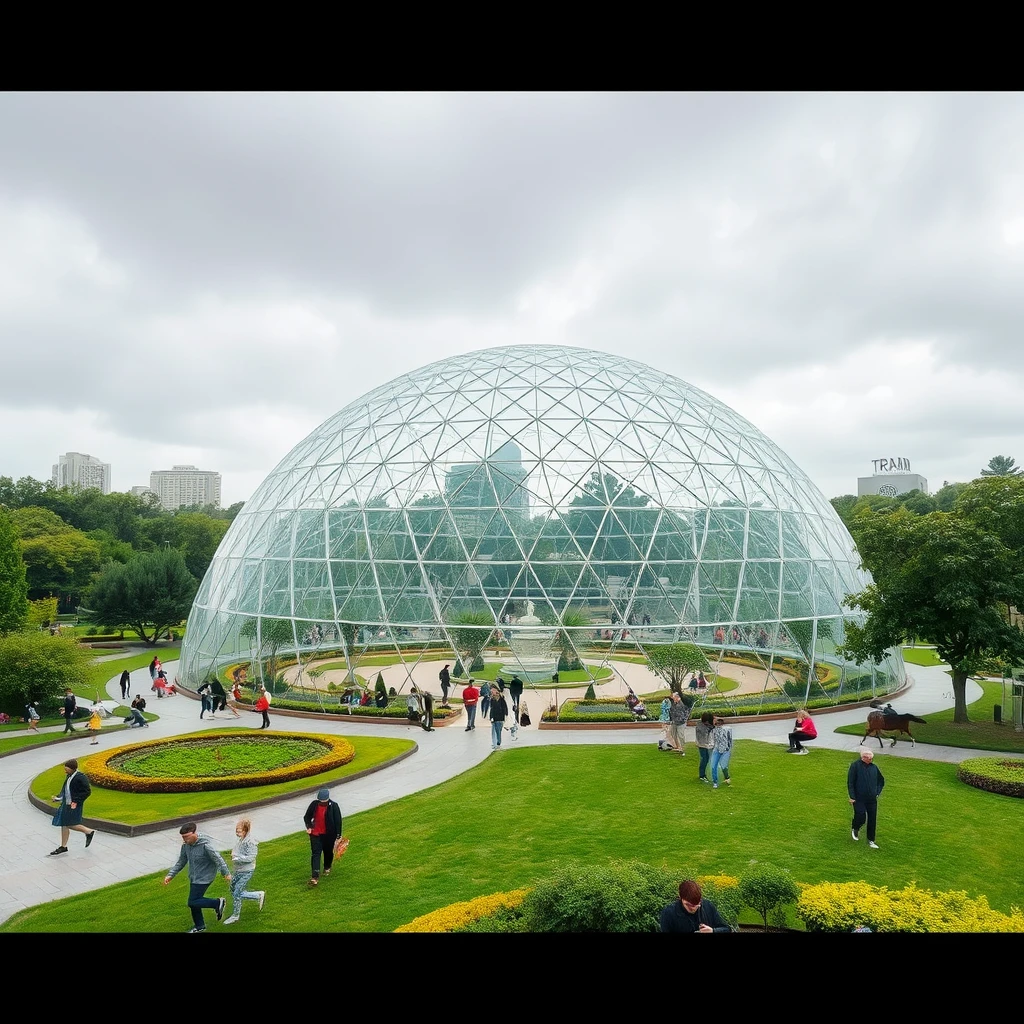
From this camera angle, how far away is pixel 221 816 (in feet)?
49.7

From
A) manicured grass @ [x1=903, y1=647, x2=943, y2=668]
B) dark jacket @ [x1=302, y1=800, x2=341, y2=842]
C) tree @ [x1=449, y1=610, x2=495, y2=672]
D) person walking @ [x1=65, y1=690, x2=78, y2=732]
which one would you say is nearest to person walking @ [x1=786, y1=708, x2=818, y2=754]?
tree @ [x1=449, y1=610, x2=495, y2=672]

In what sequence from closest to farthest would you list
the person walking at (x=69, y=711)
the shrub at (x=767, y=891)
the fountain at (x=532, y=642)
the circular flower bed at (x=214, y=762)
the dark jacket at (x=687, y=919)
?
the dark jacket at (x=687, y=919) < the shrub at (x=767, y=891) < the circular flower bed at (x=214, y=762) < the person walking at (x=69, y=711) < the fountain at (x=532, y=642)

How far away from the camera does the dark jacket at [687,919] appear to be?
647 centimetres

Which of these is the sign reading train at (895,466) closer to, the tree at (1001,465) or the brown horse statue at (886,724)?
the tree at (1001,465)

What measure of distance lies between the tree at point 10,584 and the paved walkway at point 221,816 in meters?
6.26

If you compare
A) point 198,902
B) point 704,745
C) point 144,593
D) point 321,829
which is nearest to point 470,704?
point 704,745

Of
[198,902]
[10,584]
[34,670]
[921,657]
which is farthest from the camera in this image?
[921,657]

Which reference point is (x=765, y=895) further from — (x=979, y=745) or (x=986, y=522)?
(x=986, y=522)

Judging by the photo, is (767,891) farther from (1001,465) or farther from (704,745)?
(1001,465)

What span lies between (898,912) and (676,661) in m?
15.1

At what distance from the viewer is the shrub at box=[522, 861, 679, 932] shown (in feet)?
25.2

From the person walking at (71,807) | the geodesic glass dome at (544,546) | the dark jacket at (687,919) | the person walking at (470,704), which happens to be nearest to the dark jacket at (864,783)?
the dark jacket at (687,919)

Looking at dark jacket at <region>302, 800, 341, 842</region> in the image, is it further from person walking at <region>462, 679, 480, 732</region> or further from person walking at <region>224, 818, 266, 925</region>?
person walking at <region>462, 679, 480, 732</region>

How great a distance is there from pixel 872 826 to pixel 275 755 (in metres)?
14.7
